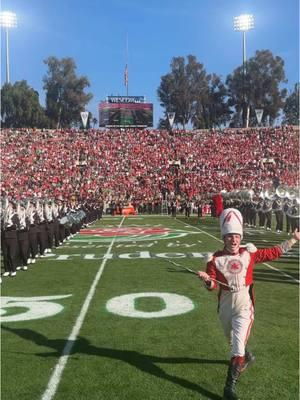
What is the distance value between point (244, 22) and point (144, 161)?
21508mm

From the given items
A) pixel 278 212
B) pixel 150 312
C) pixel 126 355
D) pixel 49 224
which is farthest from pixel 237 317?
pixel 278 212

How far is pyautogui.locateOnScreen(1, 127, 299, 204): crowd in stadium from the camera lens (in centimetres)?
4775

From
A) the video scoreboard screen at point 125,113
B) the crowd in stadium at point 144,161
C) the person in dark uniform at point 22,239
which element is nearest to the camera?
the person in dark uniform at point 22,239

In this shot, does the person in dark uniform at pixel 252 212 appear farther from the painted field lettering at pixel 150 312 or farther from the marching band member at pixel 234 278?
the marching band member at pixel 234 278

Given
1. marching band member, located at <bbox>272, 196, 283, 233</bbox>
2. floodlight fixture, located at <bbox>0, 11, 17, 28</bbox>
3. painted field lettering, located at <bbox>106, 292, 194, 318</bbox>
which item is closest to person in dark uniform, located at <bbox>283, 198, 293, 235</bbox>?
marching band member, located at <bbox>272, 196, 283, 233</bbox>

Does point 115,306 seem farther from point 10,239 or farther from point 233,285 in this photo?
point 10,239

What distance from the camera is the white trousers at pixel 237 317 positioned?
486cm

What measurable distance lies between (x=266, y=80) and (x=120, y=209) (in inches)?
1693

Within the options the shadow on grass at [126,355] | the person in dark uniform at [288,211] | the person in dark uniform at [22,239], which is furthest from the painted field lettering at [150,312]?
the person in dark uniform at [288,211]

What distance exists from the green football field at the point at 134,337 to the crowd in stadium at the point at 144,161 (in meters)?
34.8

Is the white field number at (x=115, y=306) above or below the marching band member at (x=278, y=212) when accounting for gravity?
below

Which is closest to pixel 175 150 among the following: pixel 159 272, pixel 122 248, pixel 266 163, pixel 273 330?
pixel 266 163

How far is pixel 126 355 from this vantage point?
604cm

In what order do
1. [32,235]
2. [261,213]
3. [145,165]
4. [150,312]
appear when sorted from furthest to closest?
[145,165], [261,213], [32,235], [150,312]
